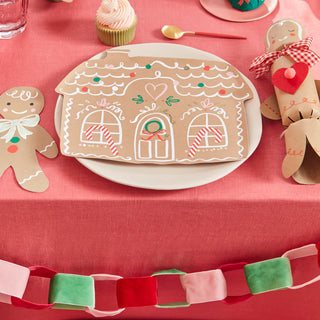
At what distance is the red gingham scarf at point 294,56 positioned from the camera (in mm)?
765

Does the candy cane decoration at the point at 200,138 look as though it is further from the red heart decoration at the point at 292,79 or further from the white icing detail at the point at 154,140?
the red heart decoration at the point at 292,79

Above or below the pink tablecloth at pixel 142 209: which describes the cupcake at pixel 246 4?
above

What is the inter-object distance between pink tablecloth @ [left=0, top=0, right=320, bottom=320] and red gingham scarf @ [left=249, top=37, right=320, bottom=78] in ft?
0.10

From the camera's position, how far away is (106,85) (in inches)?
30.0

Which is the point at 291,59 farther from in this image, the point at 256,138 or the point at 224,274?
the point at 224,274

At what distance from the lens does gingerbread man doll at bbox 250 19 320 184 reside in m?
0.66

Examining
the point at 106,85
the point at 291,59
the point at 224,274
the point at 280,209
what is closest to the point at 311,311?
the point at 224,274

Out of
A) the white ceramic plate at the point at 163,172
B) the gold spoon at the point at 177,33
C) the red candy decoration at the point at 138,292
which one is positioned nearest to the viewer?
the white ceramic plate at the point at 163,172

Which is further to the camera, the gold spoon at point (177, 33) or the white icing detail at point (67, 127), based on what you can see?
the gold spoon at point (177, 33)

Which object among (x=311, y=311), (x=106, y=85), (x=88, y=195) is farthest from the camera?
(x=311, y=311)

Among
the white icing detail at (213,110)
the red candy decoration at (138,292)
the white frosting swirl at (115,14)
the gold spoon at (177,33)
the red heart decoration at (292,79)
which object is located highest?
the white frosting swirl at (115,14)

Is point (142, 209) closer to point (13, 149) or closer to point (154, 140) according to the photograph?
point (154, 140)

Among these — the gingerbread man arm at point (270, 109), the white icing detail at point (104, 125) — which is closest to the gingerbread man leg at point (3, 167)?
the white icing detail at point (104, 125)

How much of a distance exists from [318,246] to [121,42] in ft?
1.69
